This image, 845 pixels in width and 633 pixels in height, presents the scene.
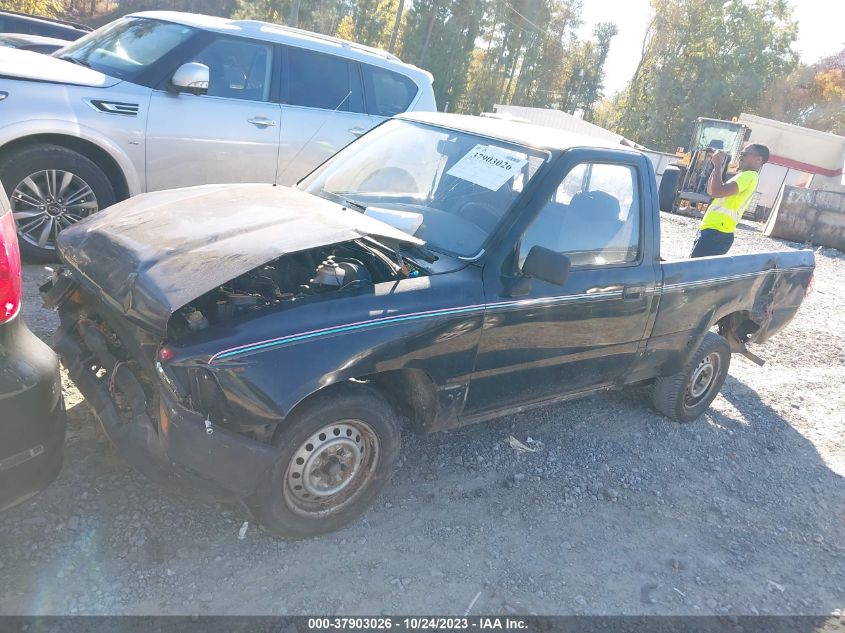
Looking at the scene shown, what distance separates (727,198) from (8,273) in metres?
6.22

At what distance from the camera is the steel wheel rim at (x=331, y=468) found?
9.41ft

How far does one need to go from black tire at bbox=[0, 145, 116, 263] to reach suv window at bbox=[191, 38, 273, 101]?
50.2 inches

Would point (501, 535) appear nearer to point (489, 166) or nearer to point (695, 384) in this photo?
point (489, 166)

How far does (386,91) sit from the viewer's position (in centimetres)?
695

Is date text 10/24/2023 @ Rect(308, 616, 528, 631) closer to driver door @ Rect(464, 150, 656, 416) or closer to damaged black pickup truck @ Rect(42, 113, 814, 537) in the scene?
damaged black pickup truck @ Rect(42, 113, 814, 537)

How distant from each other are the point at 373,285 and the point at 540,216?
107 centimetres

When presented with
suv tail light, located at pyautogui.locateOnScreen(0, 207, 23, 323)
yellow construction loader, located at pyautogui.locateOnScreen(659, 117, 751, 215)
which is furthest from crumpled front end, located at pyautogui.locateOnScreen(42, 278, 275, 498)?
yellow construction loader, located at pyautogui.locateOnScreen(659, 117, 751, 215)

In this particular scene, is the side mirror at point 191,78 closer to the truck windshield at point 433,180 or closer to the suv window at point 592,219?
the truck windshield at point 433,180

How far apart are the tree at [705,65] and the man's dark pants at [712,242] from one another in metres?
46.1

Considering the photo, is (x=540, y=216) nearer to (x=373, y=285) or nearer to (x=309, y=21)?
(x=373, y=285)

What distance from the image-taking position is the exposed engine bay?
107 inches

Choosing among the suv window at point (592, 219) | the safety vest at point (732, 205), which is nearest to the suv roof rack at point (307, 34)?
the safety vest at point (732, 205)

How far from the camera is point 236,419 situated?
8.41 ft

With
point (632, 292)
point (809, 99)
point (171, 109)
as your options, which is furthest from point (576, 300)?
point (809, 99)
